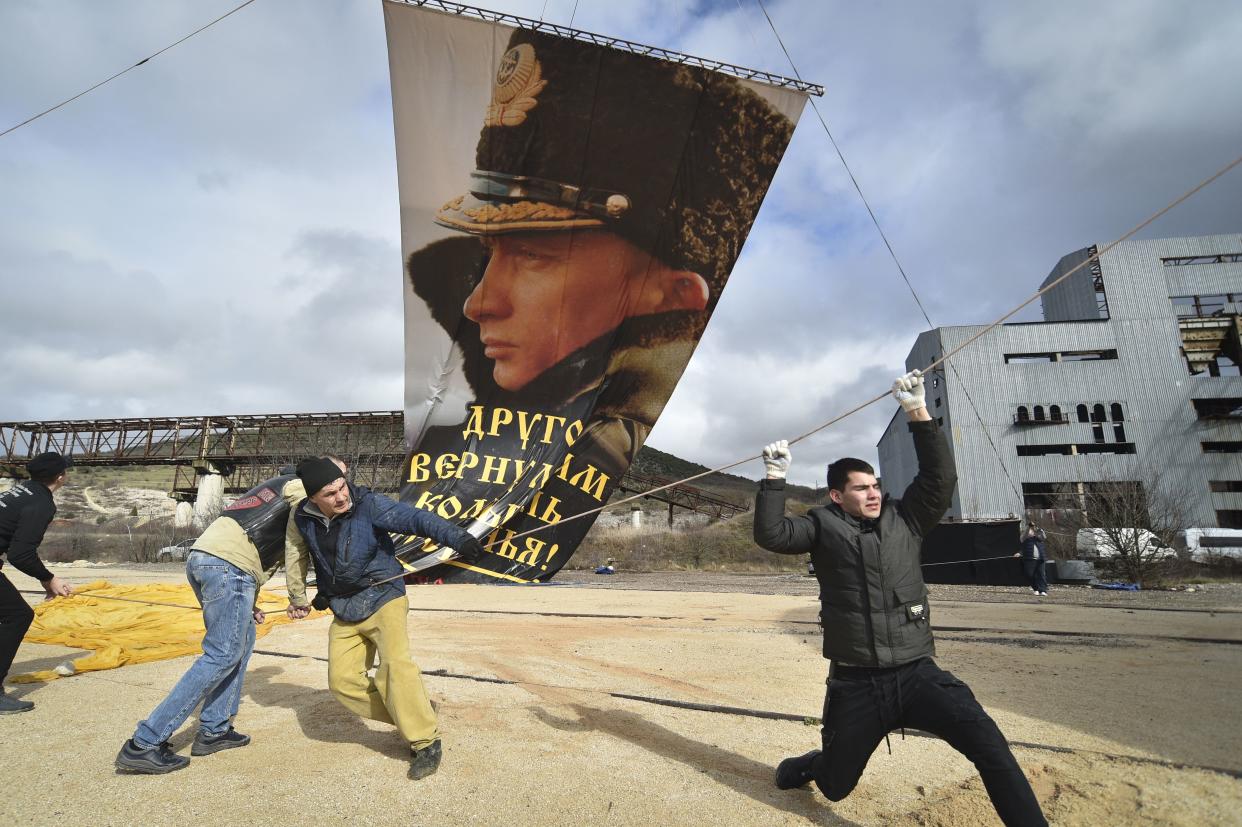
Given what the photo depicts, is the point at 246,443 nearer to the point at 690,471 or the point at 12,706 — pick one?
the point at 12,706

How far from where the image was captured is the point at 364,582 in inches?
143

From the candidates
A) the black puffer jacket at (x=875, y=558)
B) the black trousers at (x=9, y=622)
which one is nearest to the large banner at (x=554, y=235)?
the black trousers at (x=9, y=622)

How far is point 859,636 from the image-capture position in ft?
9.37

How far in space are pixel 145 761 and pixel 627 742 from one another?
2.61 m

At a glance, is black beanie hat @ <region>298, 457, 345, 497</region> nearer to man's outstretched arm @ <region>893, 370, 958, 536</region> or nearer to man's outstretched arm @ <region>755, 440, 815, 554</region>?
man's outstretched arm @ <region>755, 440, 815, 554</region>

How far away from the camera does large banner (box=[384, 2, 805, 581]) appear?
7.18 metres

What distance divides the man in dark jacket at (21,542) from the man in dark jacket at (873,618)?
5003mm

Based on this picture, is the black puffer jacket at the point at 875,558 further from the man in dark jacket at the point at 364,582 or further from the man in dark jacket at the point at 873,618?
the man in dark jacket at the point at 364,582

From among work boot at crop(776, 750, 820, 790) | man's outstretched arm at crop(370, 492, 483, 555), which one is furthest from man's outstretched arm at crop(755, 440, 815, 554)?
man's outstretched arm at crop(370, 492, 483, 555)

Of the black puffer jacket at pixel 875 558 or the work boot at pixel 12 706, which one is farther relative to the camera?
the work boot at pixel 12 706

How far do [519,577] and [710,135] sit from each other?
5.86m

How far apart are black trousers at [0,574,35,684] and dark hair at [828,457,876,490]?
542cm

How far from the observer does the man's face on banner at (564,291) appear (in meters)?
7.56

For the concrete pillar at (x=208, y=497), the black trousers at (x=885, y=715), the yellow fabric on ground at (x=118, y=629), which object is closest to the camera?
the black trousers at (x=885, y=715)
